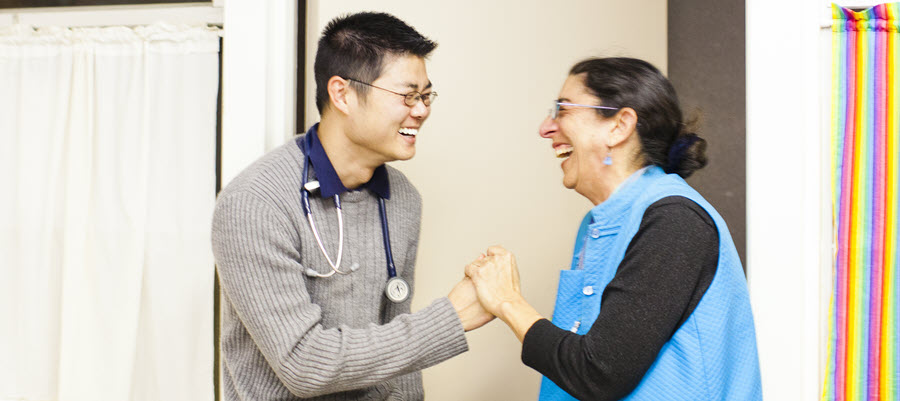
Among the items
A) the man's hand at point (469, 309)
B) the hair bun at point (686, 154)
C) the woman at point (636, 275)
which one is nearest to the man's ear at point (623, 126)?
the woman at point (636, 275)

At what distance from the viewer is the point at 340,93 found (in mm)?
1647

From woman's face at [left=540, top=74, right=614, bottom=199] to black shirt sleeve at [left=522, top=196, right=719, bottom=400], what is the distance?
10.3 inches

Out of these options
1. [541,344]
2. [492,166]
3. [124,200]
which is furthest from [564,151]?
[124,200]

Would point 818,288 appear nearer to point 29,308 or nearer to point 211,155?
point 211,155

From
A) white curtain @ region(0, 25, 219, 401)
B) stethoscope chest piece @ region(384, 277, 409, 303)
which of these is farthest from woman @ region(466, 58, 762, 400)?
white curtain @ region(0, 25, 219, 401)

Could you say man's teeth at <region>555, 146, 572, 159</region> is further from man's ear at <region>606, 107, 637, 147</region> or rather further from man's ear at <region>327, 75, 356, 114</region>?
man's ear at <region>327, 75, 356, 114</region>

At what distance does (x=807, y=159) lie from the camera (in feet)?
5.37

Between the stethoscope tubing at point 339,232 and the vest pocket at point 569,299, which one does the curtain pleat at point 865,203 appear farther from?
the stethoscope tubing at point 339,232

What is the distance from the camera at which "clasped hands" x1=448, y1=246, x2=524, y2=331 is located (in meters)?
1.50

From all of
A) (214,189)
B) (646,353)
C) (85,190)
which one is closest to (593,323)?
(646,353)

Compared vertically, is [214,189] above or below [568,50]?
below

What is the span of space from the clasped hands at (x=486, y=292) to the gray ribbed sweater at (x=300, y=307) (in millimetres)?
51

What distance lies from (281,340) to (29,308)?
117 centimetres

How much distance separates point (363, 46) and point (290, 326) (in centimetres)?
67
